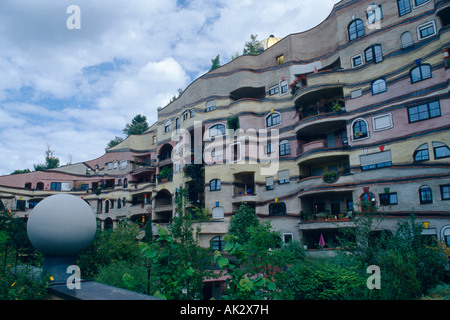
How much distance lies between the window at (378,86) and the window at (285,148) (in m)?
8.52

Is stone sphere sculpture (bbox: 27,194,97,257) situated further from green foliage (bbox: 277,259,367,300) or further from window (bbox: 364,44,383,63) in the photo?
window (bbox: 364,44,383,63)

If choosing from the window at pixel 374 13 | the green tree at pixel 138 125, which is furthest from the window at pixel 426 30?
the green tree at pixel 138 125

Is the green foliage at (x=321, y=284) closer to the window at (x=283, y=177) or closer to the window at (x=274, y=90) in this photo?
the window at (x=283, y=177)

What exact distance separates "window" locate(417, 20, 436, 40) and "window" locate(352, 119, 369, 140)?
6967 millimetres

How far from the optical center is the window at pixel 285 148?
2930 cm

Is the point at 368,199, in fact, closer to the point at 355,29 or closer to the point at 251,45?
Answer: the point at 355,29

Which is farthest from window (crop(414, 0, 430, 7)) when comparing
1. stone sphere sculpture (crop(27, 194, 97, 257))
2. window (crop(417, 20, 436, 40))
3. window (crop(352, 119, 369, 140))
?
stone sphere sculpture (crop(27, 194, 97, 257))

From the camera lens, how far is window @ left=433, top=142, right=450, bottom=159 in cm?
1983

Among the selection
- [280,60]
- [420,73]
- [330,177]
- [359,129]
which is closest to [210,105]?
[280,60]

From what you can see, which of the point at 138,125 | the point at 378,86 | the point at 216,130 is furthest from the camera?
the point at 138,125

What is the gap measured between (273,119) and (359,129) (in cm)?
878

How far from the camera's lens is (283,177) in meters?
29.0

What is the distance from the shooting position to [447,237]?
61.7ft

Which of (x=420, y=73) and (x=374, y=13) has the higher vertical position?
(x=374, y=13)
